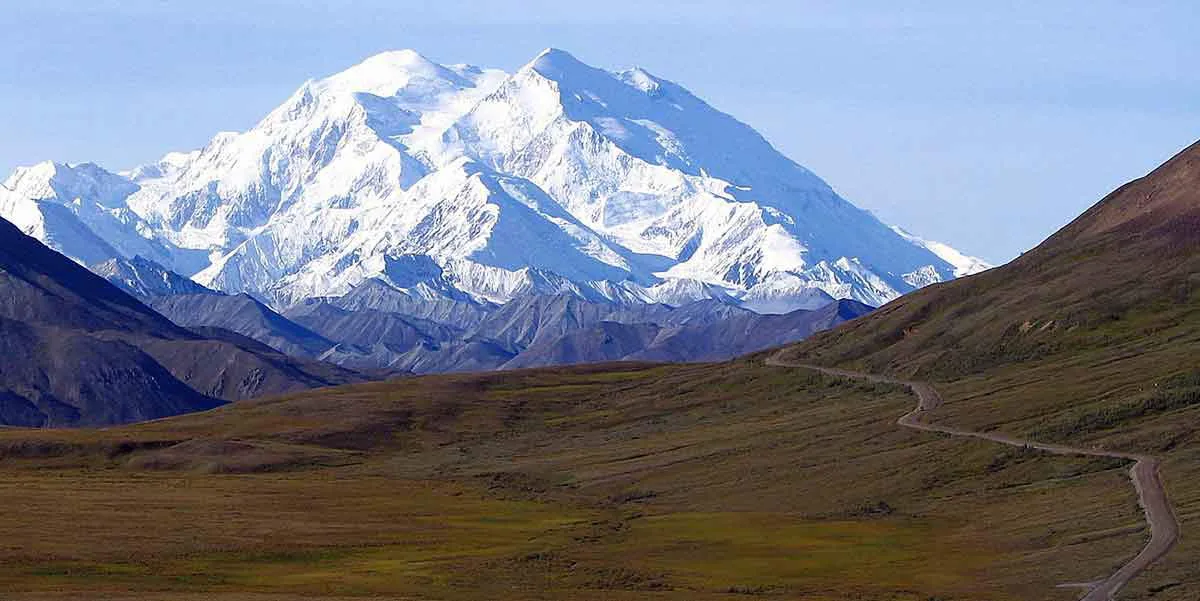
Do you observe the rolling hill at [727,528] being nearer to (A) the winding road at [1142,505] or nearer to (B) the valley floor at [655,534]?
(B) the valley floor at [655,534]

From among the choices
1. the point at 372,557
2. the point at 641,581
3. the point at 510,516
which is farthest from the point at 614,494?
the point at 641,581

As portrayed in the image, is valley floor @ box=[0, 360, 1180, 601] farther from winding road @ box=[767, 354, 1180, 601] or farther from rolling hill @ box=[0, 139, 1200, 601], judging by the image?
winding road @ box=[767, 354, 1180, 601]

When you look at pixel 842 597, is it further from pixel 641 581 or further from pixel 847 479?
pixel 847 479

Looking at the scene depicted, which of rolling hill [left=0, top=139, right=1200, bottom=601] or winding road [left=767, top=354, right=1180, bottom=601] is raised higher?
winding road [left=767, top=354, right=1180, bottom=601]

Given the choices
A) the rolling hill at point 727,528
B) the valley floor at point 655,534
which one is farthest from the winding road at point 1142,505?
the valley floor at point 655,534

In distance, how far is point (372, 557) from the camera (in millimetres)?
143750

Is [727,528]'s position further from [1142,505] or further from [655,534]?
[1142,505]

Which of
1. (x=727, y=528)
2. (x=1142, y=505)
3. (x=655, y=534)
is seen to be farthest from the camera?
(x=727, y=528)

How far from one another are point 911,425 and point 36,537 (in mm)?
85028

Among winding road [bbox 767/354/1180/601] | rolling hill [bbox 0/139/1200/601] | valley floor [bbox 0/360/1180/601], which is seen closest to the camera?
winding road [bbox 767/354/1180/601]

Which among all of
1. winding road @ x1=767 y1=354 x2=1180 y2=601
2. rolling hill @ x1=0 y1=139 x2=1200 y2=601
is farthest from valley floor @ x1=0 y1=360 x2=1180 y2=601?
winding road @ x1=767 y1=354 x2=1180 y2=601

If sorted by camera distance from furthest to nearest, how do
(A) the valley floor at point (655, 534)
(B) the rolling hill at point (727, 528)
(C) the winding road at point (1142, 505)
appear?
(B) the rolling hill at point (727, 528), (A) the valley floor at point (655, 534), (C) the winding road at point (1142, 505)

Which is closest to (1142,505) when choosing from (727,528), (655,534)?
(727,528)

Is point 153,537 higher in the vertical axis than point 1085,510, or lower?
lower
